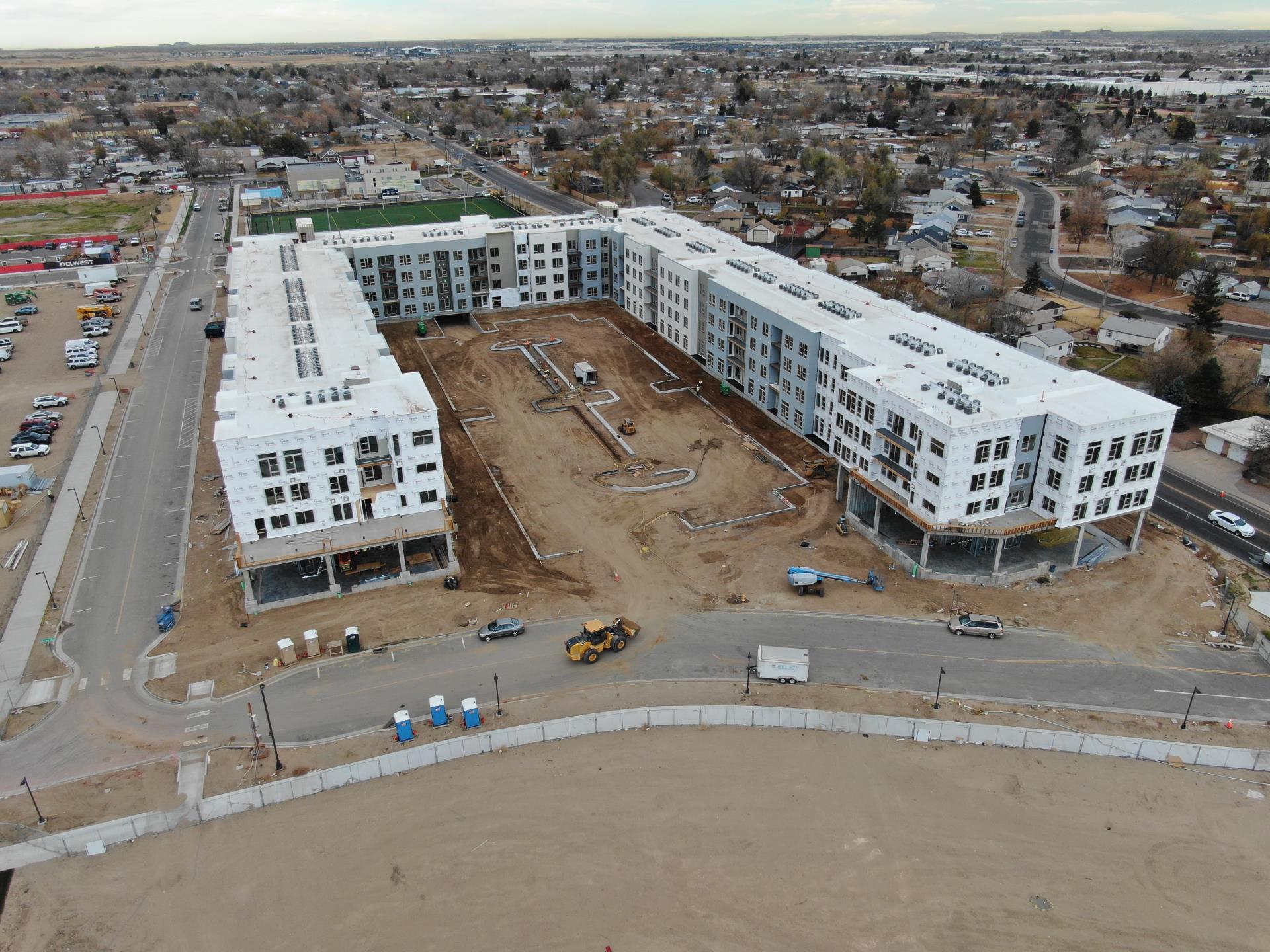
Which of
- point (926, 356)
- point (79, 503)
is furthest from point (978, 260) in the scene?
point (79, 503)

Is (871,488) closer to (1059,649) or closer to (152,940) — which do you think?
(1059,649)

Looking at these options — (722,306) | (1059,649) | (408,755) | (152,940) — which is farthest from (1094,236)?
(152,940)

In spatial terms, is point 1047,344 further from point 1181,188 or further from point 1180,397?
point 1181,188

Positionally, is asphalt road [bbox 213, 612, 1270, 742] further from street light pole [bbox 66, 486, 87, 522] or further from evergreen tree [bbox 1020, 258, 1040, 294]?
evergreen tree [bbox 1020, 258, 1040, 294]

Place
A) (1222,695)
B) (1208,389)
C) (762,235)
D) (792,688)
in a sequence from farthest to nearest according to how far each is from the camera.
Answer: (762,235) → (1208,389) → (792,688) → (1222,695)

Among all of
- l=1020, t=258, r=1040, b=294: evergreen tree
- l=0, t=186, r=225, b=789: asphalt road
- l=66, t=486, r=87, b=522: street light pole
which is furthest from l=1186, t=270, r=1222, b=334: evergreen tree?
l=66, t=486, r=87, b=522: street light pole

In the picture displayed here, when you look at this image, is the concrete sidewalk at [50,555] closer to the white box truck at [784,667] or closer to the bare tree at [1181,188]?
the white box truck at [784,667]

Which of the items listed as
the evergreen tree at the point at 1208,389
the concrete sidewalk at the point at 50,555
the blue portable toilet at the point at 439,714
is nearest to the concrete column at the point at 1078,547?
the evergreen tree at the point at 1208,389
